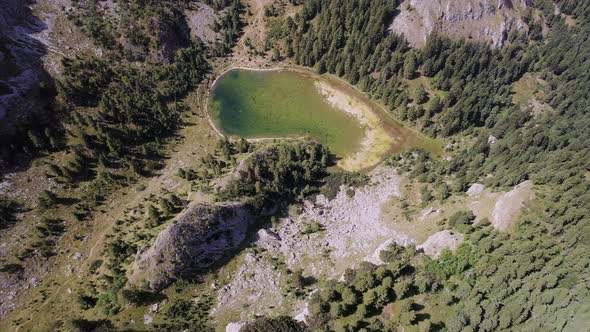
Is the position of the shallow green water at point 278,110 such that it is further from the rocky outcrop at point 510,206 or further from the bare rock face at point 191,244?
the rocky outcrop at point 510,206

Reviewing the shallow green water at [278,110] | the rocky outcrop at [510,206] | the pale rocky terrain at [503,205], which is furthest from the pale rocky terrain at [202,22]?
the rocky outcrop at [510,206]

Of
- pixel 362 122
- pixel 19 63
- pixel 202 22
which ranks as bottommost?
pixel 362 122

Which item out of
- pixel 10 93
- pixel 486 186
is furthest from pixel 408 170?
pixel 10 93

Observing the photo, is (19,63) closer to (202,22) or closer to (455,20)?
(202,22)

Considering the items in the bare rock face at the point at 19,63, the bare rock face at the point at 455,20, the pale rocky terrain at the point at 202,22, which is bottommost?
the bare rock face at the point at 19,63

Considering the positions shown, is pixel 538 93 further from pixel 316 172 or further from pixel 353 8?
pixel 316 172

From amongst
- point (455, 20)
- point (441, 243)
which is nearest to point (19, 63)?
point (441, 243)

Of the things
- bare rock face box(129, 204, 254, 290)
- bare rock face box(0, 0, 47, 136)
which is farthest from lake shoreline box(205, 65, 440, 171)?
bare rock face box(0, 0, 47, 136)
